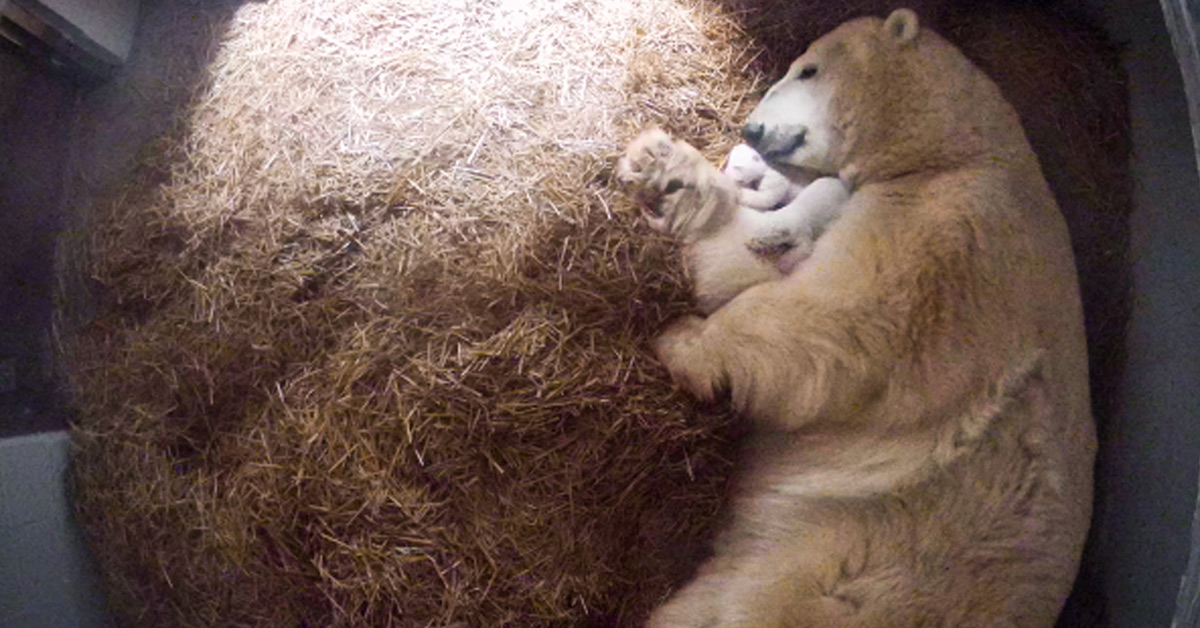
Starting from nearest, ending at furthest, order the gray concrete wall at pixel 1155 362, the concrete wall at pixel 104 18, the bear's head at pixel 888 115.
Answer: the gray concrete wall at pixel 1155 362, the bear's head at pixel 888 115, the concrete wall at pixel 104 18

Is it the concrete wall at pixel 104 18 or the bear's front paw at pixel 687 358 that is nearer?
the bear's front paw at pixel 687 358

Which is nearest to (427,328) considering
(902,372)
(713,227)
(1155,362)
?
(713,227)

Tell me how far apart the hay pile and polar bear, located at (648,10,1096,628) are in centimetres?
16

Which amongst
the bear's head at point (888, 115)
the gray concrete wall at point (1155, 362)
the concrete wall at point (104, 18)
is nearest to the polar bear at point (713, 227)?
the bear's head at point (888, 115)

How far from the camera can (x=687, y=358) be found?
6.48 ft

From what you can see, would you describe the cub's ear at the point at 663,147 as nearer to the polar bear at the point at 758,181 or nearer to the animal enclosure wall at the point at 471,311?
the animal enclosure wall at the point at 471,311

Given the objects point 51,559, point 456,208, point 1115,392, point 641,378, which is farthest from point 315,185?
point 1115,392

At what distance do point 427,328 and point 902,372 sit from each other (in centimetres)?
123

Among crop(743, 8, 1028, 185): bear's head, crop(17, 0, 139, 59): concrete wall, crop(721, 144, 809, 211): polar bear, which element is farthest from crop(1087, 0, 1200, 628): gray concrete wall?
crop(17, 0, 139, 59): concrete wall

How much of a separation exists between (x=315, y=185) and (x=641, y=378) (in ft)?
3.29

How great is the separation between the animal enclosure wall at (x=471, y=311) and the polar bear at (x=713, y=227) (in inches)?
2.8

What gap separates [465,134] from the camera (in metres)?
1.94

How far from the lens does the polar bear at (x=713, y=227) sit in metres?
1.98

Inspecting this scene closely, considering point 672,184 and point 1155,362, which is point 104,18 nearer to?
point 672,184
